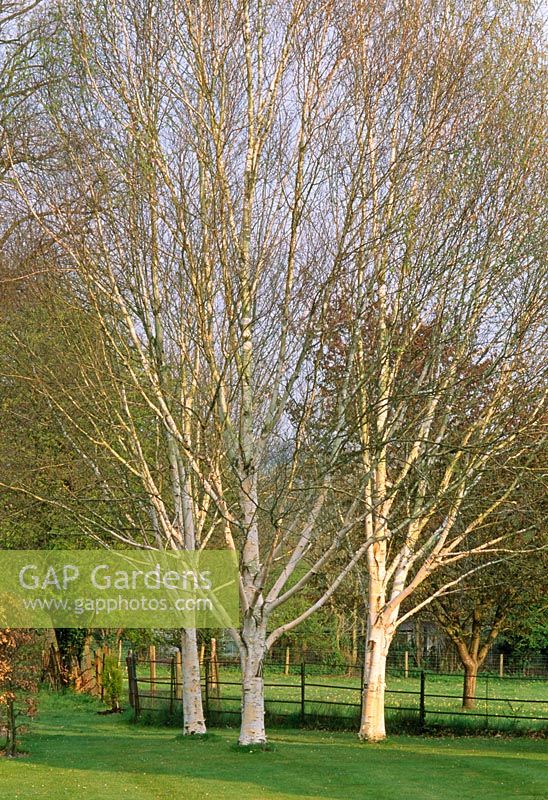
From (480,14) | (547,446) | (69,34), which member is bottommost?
(547,446)

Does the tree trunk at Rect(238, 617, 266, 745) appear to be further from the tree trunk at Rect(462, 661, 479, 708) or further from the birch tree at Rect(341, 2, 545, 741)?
the tree trunk at Rect(462, 661, 479, 708)

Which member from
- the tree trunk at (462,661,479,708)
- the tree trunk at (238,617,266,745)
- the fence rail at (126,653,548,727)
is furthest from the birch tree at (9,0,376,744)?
the tree trunk at (462,661,479,708)

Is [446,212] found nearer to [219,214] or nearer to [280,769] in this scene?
[219,214]

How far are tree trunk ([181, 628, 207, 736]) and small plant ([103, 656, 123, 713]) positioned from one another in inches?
238

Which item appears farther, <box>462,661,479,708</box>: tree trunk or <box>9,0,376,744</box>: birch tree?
<box>462,661,479,708</box>: tree trunk

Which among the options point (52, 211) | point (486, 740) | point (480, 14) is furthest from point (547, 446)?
point (52, 211)

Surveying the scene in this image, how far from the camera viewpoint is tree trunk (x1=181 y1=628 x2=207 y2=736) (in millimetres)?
17281

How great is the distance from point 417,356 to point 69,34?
6.36 m

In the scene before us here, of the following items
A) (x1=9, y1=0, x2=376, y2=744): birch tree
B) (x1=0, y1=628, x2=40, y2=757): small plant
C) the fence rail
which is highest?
(x1=9, y1=0, x2=376, y2=744): birch tree

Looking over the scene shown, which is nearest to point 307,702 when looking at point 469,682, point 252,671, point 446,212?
point 469,682

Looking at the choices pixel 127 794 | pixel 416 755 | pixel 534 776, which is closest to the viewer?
pixel 127 794

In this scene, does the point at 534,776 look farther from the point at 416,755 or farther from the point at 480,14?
the point at 480,14

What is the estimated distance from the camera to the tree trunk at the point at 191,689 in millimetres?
17281

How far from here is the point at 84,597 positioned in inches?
1009
